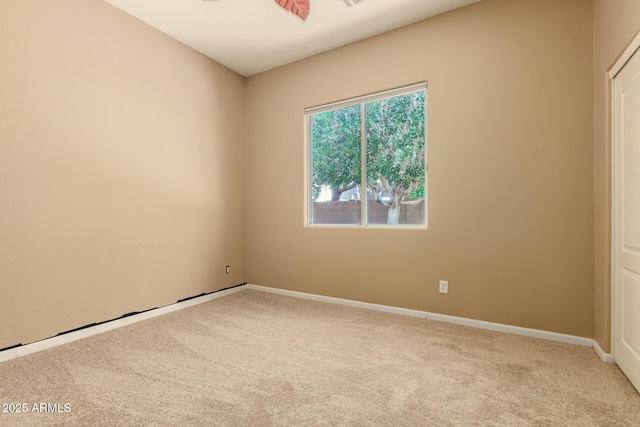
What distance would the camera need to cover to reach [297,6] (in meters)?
2.70

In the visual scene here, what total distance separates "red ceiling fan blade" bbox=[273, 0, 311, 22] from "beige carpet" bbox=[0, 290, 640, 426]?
2.94m

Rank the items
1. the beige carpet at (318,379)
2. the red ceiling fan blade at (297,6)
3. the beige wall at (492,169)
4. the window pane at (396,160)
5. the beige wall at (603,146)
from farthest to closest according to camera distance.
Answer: the window pane at (396,160), the red ceiling fan blade at (297,6), the beige wall at (492,169), the beige wall at (603,146), the beige carpet at (318,379)

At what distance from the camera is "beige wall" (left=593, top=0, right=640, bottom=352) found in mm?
1970

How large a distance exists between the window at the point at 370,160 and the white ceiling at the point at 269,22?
69 cm

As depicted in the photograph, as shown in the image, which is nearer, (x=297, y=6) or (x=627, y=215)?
(x=627, y=215)

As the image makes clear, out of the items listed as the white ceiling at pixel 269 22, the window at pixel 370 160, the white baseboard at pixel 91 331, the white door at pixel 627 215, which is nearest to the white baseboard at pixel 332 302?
the white baseboard at pixel 91 331

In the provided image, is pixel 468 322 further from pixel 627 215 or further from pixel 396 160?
pixel 396 160

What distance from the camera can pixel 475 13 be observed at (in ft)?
9.11

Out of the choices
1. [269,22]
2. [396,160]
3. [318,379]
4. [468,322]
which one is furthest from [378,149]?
[318,379]

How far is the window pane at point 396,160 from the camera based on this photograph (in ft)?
10.4

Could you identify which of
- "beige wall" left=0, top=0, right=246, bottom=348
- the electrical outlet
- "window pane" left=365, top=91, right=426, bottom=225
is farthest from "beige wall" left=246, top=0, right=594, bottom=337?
"beige wall" left=0, top=0, right=246, bottom=348

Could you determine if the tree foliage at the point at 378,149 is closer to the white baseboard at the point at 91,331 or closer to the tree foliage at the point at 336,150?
the tree foliage at the point at 336,150

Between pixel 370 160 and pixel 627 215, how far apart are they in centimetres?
219

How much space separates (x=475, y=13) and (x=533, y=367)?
301 centimetres
